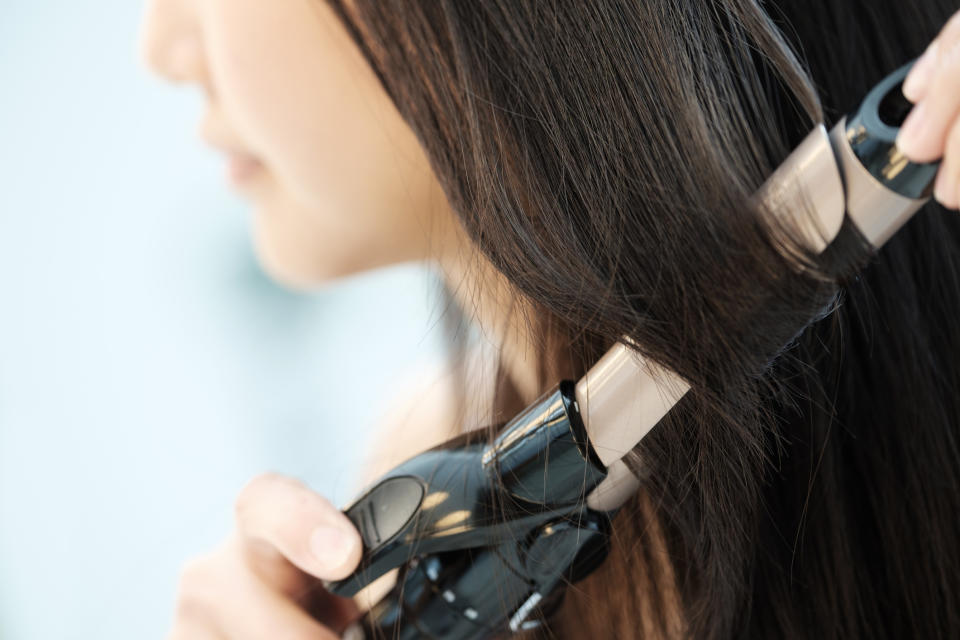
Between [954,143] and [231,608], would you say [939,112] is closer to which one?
[954,143]

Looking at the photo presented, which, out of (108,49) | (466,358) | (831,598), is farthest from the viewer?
(108,49)

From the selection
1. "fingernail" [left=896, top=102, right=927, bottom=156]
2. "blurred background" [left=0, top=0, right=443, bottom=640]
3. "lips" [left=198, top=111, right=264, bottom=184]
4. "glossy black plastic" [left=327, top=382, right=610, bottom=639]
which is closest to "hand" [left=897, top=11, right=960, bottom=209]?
"fingernail" [left=896, top=102, right=927, bottom=156]

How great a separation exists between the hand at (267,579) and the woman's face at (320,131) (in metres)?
0.16

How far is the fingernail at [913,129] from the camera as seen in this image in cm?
31

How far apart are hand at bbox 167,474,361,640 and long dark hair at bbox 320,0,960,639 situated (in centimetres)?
16

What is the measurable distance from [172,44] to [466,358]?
296 millimetres

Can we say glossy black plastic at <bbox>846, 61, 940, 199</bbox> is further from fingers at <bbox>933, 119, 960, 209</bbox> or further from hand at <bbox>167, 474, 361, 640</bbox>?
hand at <bbox>167, 474, 361, 640</bbox>

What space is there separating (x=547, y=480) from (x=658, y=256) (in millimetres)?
111

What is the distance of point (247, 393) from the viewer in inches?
63.8

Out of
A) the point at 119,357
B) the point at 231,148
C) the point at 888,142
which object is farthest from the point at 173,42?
the point at 119,357

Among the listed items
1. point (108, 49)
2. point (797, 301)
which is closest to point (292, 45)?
point (797, 301)

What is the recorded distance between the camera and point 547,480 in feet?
1.22

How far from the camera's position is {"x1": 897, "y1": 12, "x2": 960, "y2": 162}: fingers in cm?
30

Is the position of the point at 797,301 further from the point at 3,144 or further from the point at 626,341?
the point at 3,144
